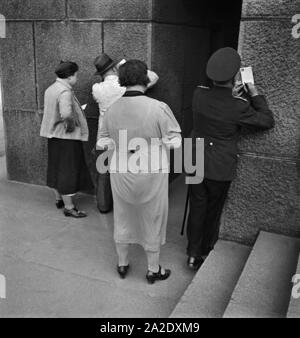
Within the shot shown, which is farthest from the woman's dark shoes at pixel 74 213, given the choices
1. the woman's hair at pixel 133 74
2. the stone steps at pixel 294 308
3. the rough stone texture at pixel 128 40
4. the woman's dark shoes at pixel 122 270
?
the stone steps at pixel 294 308

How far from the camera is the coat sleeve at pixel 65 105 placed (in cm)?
455

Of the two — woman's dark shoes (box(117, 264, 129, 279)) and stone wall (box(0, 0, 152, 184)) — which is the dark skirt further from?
woman's dark shoes (box(117, 264, 129, 279))

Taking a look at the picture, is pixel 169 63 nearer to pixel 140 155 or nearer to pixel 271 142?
pixel 271 142

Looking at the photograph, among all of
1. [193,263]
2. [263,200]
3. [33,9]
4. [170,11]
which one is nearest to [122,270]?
[193,263]

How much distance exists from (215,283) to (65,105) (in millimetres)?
2496

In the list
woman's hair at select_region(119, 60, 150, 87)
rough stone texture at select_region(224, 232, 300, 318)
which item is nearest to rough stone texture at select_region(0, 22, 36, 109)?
woman's hair at select_region(119, 60, 150, 87)

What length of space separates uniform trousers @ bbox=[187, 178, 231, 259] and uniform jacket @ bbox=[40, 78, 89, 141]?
1.69 meters

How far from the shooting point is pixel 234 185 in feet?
12.6

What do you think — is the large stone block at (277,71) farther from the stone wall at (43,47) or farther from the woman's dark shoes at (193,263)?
the stone wall at (43,47)

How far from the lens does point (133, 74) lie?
3160 mm

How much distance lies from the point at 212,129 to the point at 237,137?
0.32 m

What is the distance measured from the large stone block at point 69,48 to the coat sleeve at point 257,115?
2.40 m

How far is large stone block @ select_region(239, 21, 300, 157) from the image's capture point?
3.40 m
